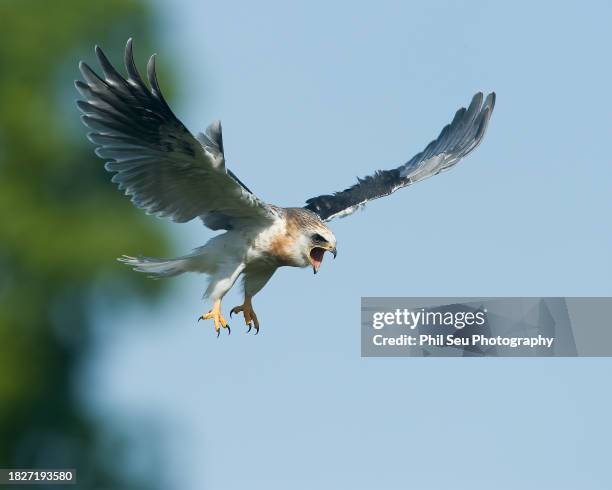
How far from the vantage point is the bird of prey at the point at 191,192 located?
1444 cm

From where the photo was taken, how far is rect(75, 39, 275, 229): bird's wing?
1441 centimetres

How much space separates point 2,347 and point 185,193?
10.7 m

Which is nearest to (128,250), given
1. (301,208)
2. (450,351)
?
(450,351)

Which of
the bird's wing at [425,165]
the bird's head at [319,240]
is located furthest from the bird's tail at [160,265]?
the bird's wing at [425,165]

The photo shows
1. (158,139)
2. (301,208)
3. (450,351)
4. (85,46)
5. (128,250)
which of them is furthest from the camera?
(85,46)

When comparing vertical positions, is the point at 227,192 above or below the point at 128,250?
below

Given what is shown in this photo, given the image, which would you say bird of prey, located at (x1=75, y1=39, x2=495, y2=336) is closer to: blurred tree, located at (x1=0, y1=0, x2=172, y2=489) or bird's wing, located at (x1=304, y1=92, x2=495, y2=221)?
bird's wing, located at (x1=304, y1=92, x2=495, y2=221)

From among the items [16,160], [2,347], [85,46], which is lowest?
[2,347]

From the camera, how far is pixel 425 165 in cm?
1780

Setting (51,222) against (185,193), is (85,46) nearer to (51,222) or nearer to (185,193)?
(51,222)

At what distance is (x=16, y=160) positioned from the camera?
83.5 feet

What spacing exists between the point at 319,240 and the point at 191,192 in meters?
1.02

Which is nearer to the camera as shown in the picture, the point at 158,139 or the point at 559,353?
the point at 158,139

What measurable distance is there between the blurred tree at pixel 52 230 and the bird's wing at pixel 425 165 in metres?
7.03
